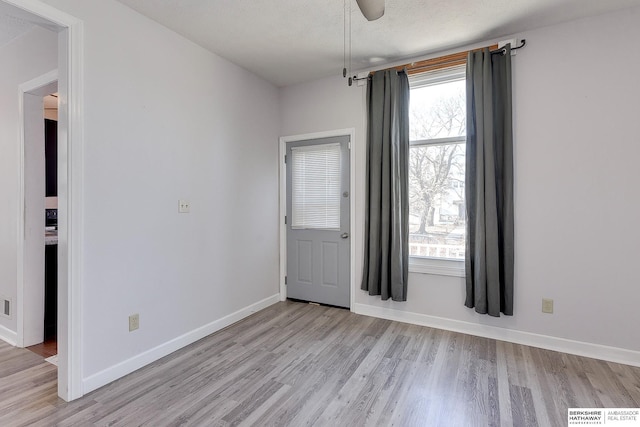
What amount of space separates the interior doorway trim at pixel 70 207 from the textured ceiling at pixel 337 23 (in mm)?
622

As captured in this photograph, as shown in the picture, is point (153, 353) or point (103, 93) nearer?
point (103, 93)

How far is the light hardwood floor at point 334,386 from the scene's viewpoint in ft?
6.02

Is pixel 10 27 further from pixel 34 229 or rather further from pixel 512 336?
pixel 512 336

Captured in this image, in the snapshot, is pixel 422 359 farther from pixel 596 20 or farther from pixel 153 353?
pixel 596 20

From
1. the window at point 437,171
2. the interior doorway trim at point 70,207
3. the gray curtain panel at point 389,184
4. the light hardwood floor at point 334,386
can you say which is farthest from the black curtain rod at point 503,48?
the interior doorway trim at point 70,207

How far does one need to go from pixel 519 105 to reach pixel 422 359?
2.37 metres

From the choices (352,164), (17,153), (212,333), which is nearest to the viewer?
(17,153)

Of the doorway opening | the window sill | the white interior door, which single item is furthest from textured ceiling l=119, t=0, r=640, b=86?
the window sill

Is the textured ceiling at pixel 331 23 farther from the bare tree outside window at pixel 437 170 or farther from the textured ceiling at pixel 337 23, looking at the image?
the bare tree outside window at pixel 437 170

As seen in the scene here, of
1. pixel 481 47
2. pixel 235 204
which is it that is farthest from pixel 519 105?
pixel 235 204

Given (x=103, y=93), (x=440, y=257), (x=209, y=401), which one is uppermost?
(x=103, y=93)

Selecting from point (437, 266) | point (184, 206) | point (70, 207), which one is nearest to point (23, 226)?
point (70, 207)

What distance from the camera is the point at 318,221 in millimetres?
3828

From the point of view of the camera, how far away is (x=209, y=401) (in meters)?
1.99
